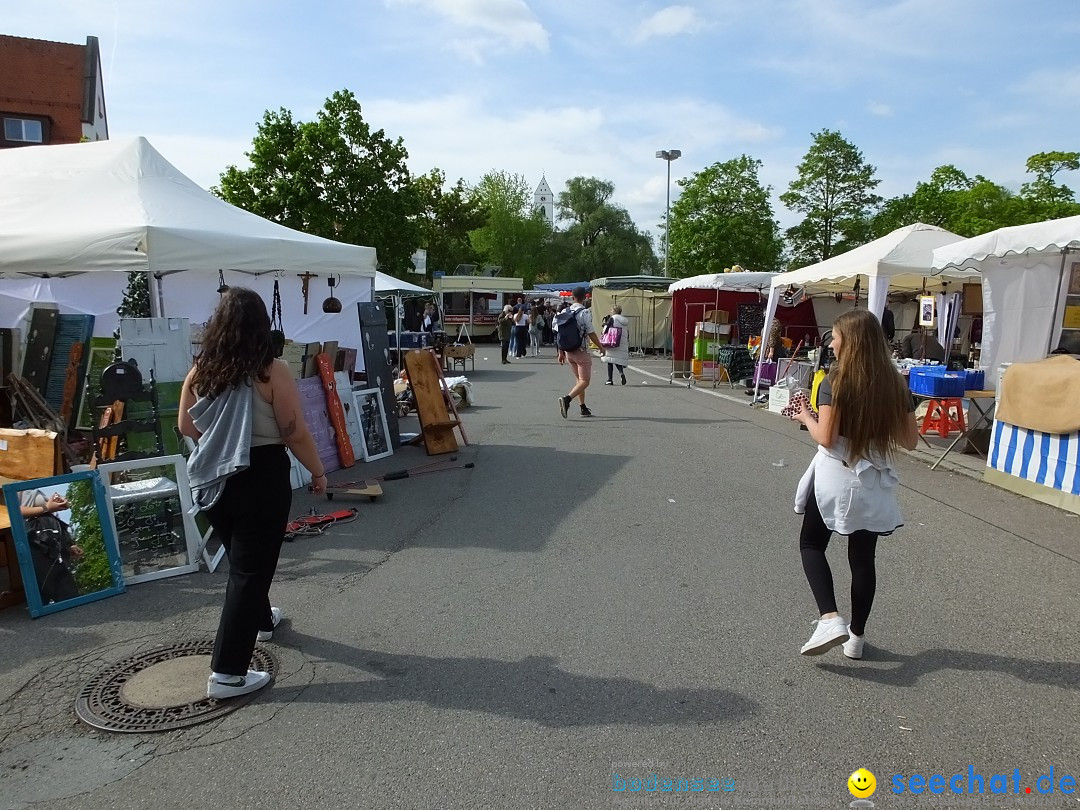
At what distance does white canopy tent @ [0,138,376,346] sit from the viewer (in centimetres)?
632

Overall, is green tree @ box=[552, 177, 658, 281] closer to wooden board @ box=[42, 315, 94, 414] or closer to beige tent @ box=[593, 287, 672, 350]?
beige tent @ box=[593, 287, 672, 350]

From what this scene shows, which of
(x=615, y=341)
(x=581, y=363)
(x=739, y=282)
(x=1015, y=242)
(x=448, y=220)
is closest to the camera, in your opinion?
(x=1015, y=242)

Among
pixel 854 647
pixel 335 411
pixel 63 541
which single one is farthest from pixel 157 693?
pixel 335 411

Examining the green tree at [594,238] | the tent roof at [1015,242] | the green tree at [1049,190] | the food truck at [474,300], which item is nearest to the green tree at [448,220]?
the food truck at [474,300]

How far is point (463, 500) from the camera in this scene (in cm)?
680

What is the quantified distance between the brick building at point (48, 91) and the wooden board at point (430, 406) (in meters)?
32.6

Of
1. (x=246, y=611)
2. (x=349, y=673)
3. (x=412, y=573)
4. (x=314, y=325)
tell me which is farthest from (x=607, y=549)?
(x=314, y=325)

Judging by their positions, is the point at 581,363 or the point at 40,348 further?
the point at 581,363

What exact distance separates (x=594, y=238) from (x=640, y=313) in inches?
1365

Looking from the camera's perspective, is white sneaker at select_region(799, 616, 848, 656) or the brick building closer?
white sneaker at select_region(799, 616, 848, 656)

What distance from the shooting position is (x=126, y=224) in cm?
642

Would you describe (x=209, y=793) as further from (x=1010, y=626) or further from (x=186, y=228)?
(x=186, y=228)

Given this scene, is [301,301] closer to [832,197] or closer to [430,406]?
[430,406]

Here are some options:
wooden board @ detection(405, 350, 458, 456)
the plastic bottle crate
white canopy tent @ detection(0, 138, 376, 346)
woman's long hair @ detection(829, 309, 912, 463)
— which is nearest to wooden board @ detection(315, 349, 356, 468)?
wooden board @ detection(405, 350, 458, 456)
